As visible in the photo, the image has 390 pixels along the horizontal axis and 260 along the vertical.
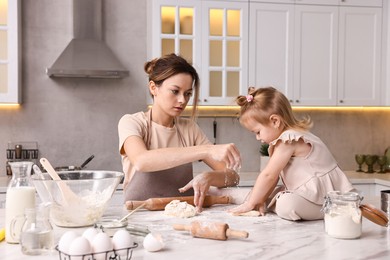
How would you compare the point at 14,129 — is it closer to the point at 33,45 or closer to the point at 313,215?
the point at 33,45

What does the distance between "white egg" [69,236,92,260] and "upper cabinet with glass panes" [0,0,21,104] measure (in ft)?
9.29

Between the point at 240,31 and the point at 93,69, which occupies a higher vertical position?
the point at 240,31

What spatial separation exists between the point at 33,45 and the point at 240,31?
1.70 meters

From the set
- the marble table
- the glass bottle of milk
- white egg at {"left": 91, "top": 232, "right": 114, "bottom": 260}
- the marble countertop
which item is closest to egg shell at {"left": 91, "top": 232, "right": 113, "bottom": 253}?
white egg at {"left": 91, "top": 232, "right": 114, "bottom": 260}

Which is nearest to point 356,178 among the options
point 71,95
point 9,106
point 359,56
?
point 359,56

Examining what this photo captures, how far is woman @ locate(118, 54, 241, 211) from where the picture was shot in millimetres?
2102

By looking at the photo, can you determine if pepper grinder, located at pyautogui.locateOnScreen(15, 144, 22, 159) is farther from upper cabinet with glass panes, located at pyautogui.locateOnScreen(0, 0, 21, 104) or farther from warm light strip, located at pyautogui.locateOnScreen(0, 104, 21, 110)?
upper cabinet with glass panes, located at pyautogui.locateOnScreen(0, 0, 21, 104)

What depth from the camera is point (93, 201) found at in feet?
5.56

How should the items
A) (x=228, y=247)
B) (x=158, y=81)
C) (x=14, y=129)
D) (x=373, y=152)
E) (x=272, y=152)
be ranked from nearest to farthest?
(x=228, y=247) → (x=272, y=152) → (x=158, y=81) → (x=14, y=129) → (x=373, y=152)

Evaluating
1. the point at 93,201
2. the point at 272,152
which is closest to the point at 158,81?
the point at 272,152

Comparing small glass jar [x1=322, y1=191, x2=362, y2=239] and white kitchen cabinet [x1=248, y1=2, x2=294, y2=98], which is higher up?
white kitchen cabinet [x1=248, y1=2, x2=294, y2=98]

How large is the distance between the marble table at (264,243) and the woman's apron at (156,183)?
1.36 ft

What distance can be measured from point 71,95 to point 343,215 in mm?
3050

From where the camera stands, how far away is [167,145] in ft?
8.25
